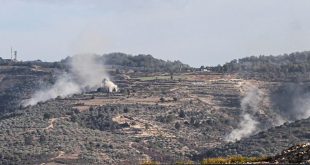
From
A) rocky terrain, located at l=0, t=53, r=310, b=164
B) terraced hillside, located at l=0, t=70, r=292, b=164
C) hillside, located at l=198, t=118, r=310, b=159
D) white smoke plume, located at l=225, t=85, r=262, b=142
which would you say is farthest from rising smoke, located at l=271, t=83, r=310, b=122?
hillside, located at l=198, t=118, r=310, b=159

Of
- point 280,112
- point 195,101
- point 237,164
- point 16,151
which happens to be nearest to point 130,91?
point 195,101

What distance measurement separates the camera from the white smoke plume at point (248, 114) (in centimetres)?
16338

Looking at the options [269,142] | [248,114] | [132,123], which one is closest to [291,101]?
[248,114]

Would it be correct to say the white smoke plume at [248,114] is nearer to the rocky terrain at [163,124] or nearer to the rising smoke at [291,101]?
the rocky terrain at [163,124]

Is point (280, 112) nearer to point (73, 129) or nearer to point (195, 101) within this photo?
point (195, 101)

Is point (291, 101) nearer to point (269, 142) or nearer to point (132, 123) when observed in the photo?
point (132, 123)

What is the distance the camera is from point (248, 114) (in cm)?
17412

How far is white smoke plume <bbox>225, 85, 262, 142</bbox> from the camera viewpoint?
163m

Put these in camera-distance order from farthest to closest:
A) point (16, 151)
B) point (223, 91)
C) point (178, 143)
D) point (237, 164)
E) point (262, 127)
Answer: point (223, 91) < point (262, 127) < point (178, 143) < point (16, 151) < point (237, 164)

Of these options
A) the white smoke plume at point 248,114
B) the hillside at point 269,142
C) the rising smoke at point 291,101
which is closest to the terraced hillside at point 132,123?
the white smoke plume at point 248,114

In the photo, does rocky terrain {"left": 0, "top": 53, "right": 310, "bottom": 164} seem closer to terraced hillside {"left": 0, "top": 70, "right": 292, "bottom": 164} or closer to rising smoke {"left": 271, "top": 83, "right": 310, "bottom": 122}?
terraced hillside {"left": 0, "top": 70, "right": 292, "bottom": 164}

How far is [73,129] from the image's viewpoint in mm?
154375

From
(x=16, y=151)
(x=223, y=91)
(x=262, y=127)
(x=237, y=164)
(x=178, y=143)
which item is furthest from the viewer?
(x=223, y=91)

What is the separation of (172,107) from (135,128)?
17.1 m
